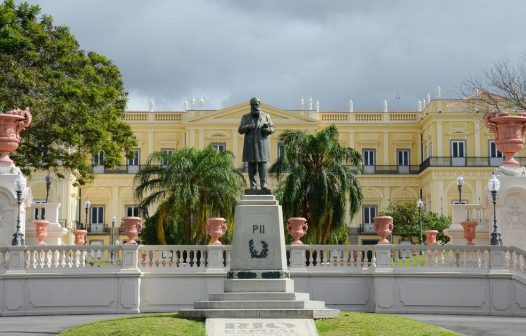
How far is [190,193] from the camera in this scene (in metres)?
39.9

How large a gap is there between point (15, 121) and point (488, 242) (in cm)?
1444

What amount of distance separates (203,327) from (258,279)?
2202 millimetres

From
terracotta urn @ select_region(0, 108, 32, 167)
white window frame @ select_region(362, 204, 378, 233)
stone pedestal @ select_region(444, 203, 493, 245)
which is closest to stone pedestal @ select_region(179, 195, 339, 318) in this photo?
stone pedestal @ select_region(444, 203, 493, 245)

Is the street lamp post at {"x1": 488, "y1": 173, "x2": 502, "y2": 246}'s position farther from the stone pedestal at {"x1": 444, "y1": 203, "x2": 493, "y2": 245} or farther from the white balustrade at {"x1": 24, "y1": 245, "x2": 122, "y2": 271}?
the white balustrade at {"x1": 24, "y1": 245, "x2": 122, "y2": 271}

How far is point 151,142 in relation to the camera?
7506 centimetres

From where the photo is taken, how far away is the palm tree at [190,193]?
131 feet

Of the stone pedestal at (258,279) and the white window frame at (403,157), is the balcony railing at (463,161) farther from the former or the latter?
the stone pedestal at (258,279)

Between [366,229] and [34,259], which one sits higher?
[366,229]

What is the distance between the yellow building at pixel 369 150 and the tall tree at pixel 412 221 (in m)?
5.79

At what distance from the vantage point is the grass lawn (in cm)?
1584

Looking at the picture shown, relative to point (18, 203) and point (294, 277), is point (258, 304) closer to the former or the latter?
point (294, 277)

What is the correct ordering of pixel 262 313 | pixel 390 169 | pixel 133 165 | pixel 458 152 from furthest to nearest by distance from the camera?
pixel 390 169, pixel 133 165, pixel 458 152, pixel 262 313

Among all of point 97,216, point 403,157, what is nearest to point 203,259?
point 97,216

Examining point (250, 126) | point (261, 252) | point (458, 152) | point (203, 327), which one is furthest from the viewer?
point (458, 152)
